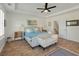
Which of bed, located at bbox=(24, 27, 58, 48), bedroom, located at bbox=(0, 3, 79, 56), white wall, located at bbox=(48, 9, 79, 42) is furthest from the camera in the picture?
white wall, located at bbox=(48, 9, 79, 42)

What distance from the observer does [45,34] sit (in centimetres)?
220

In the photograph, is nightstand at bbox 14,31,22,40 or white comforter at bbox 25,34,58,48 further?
white comforter at bbox 25,34,58,48

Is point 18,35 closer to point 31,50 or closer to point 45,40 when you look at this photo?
point 31,50

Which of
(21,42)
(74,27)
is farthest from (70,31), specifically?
(21,42)

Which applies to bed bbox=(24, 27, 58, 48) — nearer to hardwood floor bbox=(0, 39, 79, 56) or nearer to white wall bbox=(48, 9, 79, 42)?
hardwood floor bbox=(0, 39, 79, 56)

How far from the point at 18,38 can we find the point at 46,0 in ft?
4.37

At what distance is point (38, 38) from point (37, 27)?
486mm

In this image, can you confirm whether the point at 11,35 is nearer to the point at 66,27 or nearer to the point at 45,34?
the point at 45,34

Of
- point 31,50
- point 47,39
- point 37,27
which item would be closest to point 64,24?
point 47,39

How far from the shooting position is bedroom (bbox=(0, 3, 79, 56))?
6.27 ft

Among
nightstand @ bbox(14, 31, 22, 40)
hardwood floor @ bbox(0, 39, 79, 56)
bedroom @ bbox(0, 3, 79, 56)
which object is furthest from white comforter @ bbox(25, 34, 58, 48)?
nightstand @ bbox(14, 31, 22, 40)

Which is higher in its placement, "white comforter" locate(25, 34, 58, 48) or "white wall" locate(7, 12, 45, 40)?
"white wall" locate(7, 12, 45, 40)

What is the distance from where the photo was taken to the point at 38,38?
2.43 metres

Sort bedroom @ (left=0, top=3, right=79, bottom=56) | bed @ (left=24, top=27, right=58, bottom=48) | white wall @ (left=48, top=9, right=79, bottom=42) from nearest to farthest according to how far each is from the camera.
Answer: bedroom @ (left=0, top=3, right=79, bottom=56) < bed @ (left=24, top=27, right=58, bottom=48) < white wall @ (left=48, top=9, right=79, bottom=42)
